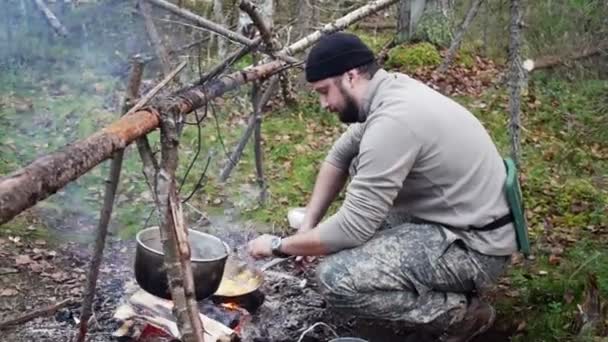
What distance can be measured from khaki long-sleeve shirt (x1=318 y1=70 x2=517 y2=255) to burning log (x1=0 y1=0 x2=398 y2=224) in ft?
2.72

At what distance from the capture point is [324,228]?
12.1 ft

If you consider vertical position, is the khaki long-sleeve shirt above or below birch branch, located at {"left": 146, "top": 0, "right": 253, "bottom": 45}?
below

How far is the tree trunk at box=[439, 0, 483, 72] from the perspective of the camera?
26.9 feet

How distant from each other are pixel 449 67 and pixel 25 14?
17.1 ft

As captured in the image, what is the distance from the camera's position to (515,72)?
5.89 metres

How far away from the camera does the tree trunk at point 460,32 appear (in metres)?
8.21

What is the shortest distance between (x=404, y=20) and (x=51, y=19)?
4410mm

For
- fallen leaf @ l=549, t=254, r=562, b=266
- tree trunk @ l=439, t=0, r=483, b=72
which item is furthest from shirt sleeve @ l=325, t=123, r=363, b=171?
tree trunk @ l=439, t=0, r=483, b=72

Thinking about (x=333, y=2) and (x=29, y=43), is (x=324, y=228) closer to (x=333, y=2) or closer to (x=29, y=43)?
(x=29, y=43)

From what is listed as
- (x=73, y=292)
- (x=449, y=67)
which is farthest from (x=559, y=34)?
(x=73, y=292)

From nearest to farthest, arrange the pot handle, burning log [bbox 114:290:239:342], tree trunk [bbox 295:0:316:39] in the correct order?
burning log [bbox 114:290:239:342] < the pot handle < tree trunk [bbox 295:0:316:39]

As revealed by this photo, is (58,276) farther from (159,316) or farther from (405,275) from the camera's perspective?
(405,275)

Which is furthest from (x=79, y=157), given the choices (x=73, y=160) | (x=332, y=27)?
(x=332, y=27)

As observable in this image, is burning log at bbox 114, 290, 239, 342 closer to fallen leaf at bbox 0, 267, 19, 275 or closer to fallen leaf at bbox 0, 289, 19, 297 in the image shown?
fallen leaf at bbox 0, 289, 19, 297
